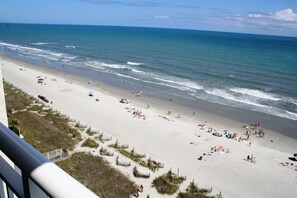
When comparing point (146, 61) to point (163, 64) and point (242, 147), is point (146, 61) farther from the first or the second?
point (242, 147)

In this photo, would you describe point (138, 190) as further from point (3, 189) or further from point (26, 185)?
point (26, 185)

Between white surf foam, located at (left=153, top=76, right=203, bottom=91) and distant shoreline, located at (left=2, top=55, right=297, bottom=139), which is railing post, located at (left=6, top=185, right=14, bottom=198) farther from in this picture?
white surf foam, located at (left=153, top=76, right=203, bottom=91)

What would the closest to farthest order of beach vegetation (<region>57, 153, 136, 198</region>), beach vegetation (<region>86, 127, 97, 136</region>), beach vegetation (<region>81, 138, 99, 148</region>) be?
beach vegetation (<region>57, 153, 136, 198</region>)
beach vegetation (<region>81, 138, 99, 148</region>)
beach vegetation (<region>86, 127, 97, 136</region>)

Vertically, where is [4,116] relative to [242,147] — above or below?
above

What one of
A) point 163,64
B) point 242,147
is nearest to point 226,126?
point 242,147

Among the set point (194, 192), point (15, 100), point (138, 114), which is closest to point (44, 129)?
point (15, 100)

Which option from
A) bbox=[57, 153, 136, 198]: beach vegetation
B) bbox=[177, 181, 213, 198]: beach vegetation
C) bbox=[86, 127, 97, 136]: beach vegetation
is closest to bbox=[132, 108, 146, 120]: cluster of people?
bbox=[86, 127, 97, 136]: beach vegetation
